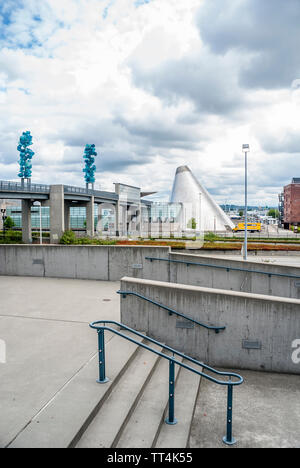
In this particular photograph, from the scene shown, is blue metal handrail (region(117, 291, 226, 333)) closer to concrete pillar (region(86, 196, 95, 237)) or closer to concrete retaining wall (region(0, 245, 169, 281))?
concrete retaining wall (region(0, 245, 169, 281))

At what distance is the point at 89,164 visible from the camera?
59844 millimetres

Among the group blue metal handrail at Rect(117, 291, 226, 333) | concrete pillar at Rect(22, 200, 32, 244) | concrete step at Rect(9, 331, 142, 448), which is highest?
concrete pillar at Rect(22, 200, 32, 244)

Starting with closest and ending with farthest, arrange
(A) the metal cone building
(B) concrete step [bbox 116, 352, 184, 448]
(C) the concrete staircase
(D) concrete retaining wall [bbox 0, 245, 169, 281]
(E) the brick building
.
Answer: (C) the concrete staircase < (B) concrete step [bbox 116, 352, 184, 448] < (D) concrete retaining wall [bbox 0, 245, 169, 281] < (A) the metal cone building < (E) the brick building

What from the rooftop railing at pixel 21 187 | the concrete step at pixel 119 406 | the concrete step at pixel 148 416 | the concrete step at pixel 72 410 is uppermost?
the rooftop railing at pixel 21 187

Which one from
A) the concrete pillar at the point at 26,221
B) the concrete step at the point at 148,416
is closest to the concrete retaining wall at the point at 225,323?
the concrete step at the point at 148,416

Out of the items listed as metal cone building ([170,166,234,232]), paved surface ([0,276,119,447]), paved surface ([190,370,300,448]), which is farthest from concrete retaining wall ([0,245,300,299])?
metal cone building ([170,166,234,232])

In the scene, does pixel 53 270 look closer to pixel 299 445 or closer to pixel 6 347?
pixel 6 347

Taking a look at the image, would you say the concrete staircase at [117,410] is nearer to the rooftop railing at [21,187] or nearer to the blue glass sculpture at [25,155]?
the rooftop railing at [21,187]

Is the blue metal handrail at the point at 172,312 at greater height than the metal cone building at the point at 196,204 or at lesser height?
lesser

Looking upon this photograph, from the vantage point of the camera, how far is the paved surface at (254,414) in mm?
4496

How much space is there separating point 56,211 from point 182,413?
40662 mm

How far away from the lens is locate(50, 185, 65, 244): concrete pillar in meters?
43.1
